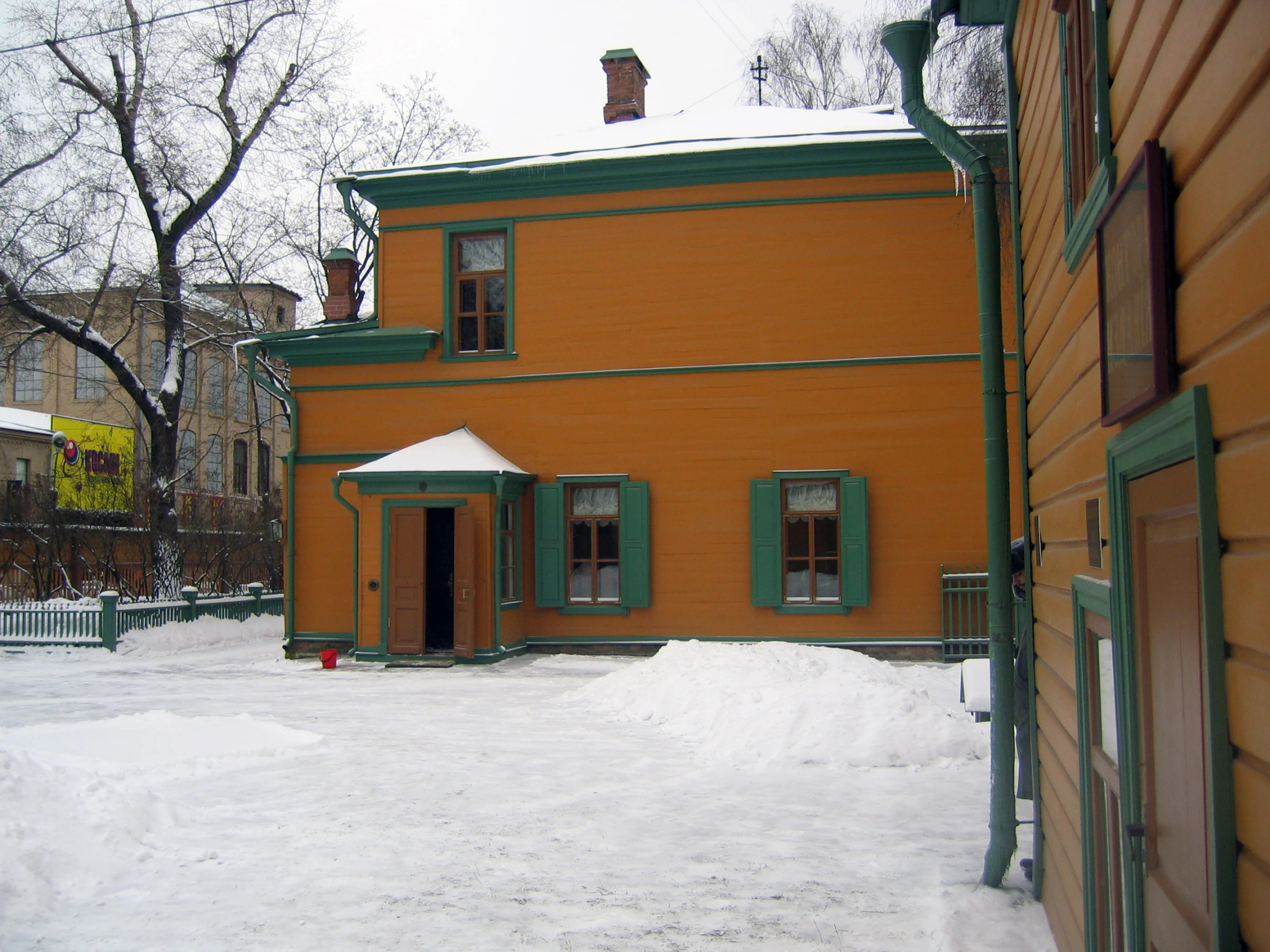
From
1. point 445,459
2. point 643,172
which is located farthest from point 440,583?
point 643,172

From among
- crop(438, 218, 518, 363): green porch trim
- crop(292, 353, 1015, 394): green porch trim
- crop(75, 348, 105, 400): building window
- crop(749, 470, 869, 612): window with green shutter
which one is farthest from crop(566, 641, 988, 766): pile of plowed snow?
crop(75, 348, 105, 400): building window

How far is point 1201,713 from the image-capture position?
2340 mm

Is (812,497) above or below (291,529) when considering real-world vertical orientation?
above

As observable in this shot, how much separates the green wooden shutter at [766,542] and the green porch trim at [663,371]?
1732mm

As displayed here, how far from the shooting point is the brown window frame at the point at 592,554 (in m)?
16.7

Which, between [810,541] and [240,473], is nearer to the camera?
[810,541]

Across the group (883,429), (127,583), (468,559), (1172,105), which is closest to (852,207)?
(883,429)

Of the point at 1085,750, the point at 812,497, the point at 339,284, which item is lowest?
the point at 1085,750

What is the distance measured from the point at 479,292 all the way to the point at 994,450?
12636mm

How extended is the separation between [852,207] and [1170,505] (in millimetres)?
14182

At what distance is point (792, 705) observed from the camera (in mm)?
9898

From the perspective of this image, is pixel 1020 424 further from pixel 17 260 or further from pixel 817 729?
pixel 17 260

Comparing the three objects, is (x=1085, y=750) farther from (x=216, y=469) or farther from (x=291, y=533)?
(x=216, y=469)

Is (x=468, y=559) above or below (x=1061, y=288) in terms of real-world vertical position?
below
